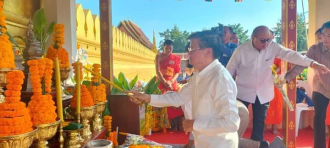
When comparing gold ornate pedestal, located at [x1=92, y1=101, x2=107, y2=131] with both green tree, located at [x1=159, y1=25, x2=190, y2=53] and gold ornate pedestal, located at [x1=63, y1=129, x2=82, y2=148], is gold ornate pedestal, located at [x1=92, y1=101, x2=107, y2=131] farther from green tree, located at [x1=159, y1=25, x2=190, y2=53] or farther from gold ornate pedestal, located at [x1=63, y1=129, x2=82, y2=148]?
green tree, located at [x1=159, y1=25, x2=190, y2=53]

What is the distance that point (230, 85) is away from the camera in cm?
154

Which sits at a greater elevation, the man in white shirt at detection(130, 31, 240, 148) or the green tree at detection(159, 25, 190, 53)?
the green tree at detection(159, 25, 190, 53)

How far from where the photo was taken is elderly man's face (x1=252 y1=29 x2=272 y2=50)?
8.90 ft

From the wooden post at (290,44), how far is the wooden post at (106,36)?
2.15 metres

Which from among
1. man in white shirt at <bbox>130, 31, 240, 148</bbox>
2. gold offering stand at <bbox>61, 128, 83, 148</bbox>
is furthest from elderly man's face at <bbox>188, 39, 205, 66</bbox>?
gold offering stand at <bbox>61, 128, 83, 148</bbox>

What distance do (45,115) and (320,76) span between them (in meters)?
2.84

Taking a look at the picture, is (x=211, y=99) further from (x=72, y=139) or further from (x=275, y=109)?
(x=275, y=109)

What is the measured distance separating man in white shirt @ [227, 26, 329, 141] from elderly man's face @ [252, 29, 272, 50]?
0.01 metres

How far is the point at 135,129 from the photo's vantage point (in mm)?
2945

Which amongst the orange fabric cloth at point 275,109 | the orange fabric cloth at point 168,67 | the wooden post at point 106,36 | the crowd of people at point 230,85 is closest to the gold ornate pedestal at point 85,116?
the crowd of people at point 230,85

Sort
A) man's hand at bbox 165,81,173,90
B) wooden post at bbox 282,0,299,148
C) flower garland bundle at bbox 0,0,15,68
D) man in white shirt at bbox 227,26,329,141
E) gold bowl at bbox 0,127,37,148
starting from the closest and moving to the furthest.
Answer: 1. gold bowl at bbox 0,127,37,148
2. flower garland bundle at bbox 0,0,15,68
3. man in white shirt at bbox 227,26,329,141
4. wooden post at bbox 282,0,299,148
5. man's hand at bbox 165,81,173,90

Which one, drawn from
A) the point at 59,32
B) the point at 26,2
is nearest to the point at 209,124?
the point at 59,32

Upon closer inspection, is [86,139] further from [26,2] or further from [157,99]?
[26,2]

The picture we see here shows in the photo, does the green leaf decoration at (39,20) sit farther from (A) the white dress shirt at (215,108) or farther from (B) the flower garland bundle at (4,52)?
(A) the white dress shirt at (215,108)
